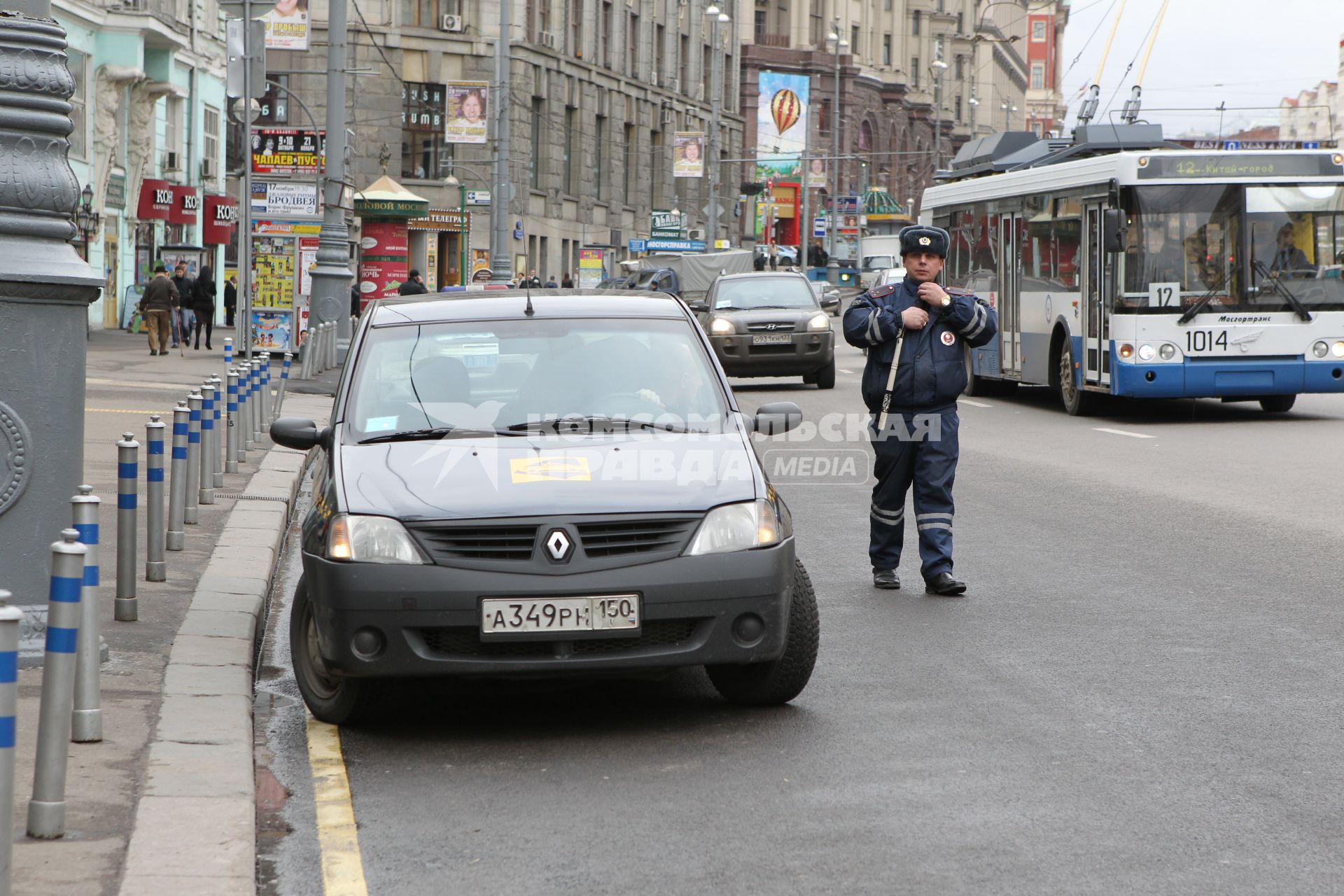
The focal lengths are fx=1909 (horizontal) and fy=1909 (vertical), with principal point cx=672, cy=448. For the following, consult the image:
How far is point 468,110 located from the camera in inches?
1828

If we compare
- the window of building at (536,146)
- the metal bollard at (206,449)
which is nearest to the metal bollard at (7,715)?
the metal bollard at (206,449)

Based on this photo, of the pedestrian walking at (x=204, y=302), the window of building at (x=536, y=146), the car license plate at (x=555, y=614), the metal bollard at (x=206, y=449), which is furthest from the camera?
the window of building at (x=536, y=146)

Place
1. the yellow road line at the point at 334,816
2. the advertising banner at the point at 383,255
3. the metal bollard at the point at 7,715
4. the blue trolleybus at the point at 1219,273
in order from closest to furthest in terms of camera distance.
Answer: the metal bollard at the point at 7,715, the yellow road line at the point at 334,816, the blue trolleybus at the point at 1219,273, the advertising banner at the point at 383,255

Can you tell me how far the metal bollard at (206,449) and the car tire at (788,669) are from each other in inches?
247

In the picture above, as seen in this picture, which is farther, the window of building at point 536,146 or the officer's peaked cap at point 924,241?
the window of building at point 536,146

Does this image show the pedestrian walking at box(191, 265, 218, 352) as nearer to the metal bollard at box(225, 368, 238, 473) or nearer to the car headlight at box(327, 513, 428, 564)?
the metal bollard at box(225, 368, 238, 473)

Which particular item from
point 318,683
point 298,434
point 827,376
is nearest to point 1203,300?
point 827,376

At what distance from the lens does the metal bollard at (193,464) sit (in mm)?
11053

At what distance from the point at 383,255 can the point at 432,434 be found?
31.9m

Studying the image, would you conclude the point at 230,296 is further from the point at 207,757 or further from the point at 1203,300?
the point at 207,757

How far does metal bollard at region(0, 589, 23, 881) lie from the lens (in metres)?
3.96

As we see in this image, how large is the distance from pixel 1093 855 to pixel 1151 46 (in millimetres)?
22340

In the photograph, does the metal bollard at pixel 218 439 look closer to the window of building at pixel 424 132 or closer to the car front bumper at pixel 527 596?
the car front bumper at pixel 527 596

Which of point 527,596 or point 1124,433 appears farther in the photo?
point 1124,433
